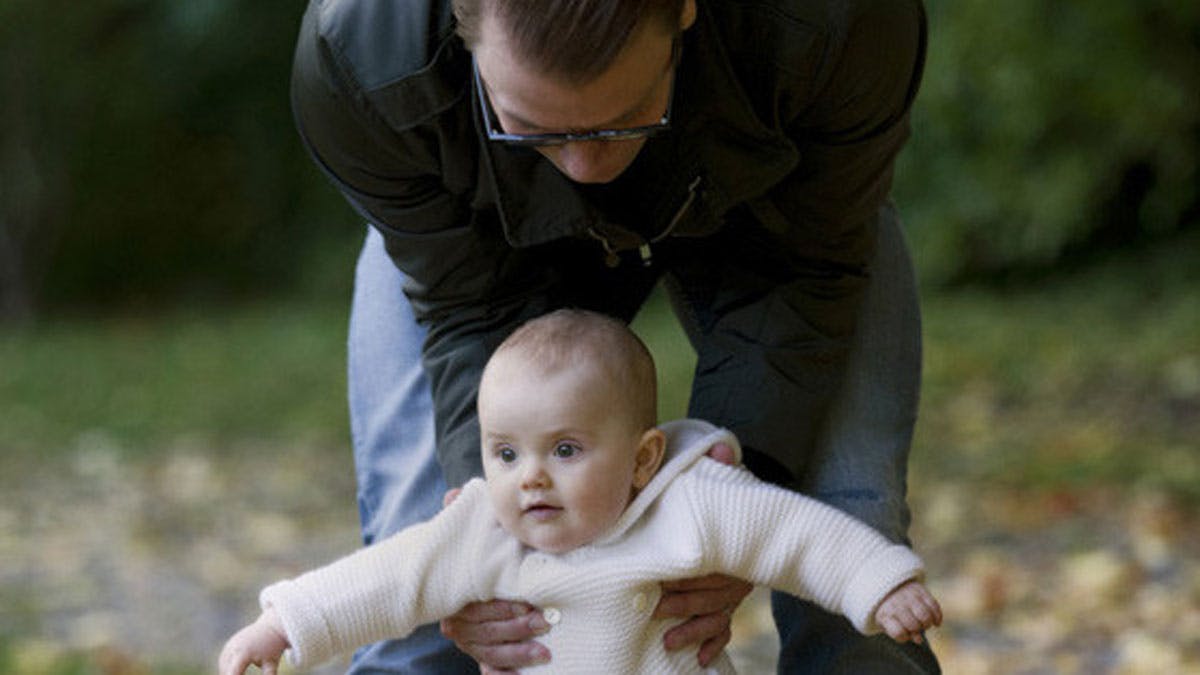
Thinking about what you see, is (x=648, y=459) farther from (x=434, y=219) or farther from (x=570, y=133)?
(x=570, y=133)

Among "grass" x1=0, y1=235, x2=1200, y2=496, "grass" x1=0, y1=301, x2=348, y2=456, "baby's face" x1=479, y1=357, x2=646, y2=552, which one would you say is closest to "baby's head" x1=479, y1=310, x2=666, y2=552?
"baby's face" x1=479, y1=357, x2=646, y2=552

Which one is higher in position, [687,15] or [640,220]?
[687,15]

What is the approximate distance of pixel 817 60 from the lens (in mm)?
2377

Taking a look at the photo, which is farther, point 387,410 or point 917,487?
point 917,487

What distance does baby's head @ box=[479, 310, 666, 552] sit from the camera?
8.13 feet

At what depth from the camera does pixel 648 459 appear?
2561 millimetres

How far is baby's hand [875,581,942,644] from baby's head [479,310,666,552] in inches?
14.2

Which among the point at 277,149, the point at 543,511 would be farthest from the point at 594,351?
the point at 277,149

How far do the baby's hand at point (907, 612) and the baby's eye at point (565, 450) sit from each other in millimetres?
438

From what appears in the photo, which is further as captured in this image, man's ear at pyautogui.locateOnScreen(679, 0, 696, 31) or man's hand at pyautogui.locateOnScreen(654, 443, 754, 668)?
man's hand at pyautogui.locateOnScreen(654, 443, 754, 668)

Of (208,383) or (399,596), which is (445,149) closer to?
(399,596)

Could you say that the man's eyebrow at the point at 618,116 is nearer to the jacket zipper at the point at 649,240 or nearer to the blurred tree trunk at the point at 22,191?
the jacket zipper at the point at 649,240

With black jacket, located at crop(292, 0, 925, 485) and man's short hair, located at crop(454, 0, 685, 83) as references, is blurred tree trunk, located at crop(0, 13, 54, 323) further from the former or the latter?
man's short hair, located at crop(454, 0, 685, 83)

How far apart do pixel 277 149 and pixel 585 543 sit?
404 inches
